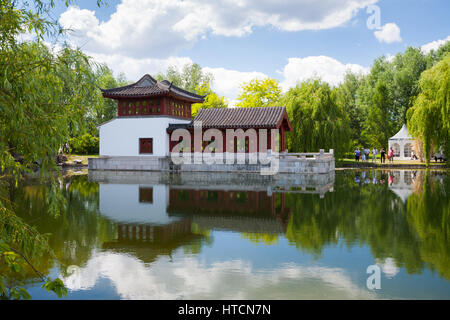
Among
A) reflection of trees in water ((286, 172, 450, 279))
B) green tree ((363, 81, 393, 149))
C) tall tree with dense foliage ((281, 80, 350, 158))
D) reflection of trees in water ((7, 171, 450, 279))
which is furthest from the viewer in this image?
green tree ((363, 81, 393, 149))

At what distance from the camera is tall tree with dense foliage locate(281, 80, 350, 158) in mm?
29906

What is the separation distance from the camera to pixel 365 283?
503cm

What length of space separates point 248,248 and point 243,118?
22328mm

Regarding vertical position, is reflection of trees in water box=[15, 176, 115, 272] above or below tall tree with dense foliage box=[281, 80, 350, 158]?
below

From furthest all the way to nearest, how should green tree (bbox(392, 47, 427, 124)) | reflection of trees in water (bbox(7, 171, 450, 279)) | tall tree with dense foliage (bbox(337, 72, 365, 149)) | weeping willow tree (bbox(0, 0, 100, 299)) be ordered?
tall tree with dense foliage (bbox(337, 72, 365, 149)) → green tree (bbox(392, 47, 427, 124)) → reflection of trees in water (bbox(7, 171, 450, 279)) → weeping willow tree (bbox(0, 0, 100, 299))

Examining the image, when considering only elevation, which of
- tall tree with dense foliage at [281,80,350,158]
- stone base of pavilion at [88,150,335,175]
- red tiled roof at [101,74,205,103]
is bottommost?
stone base of pavilion at [88,150,335,175]

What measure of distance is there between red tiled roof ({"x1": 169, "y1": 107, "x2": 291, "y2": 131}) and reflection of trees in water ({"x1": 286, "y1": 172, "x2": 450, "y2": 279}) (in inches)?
560

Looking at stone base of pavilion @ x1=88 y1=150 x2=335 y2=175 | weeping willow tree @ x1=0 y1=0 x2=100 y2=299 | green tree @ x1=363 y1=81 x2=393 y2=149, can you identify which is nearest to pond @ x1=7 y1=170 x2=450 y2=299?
weeping willow tree @ x1=0 y1=0 x2=100 y2=299

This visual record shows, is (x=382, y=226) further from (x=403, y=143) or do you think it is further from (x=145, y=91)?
(x=403, y=143)

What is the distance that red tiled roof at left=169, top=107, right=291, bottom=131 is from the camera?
2744 cm

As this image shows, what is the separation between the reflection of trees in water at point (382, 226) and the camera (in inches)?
251

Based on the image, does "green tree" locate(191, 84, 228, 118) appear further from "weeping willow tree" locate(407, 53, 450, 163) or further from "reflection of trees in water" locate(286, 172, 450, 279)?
"reflection of trees in water" locate(286, 172, 450, 279)

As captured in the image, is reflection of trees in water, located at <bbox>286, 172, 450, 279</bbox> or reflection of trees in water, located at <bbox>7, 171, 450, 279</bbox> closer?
reflection of trees in water, located at <bbox>286, 172, 450, 279</bbox>
